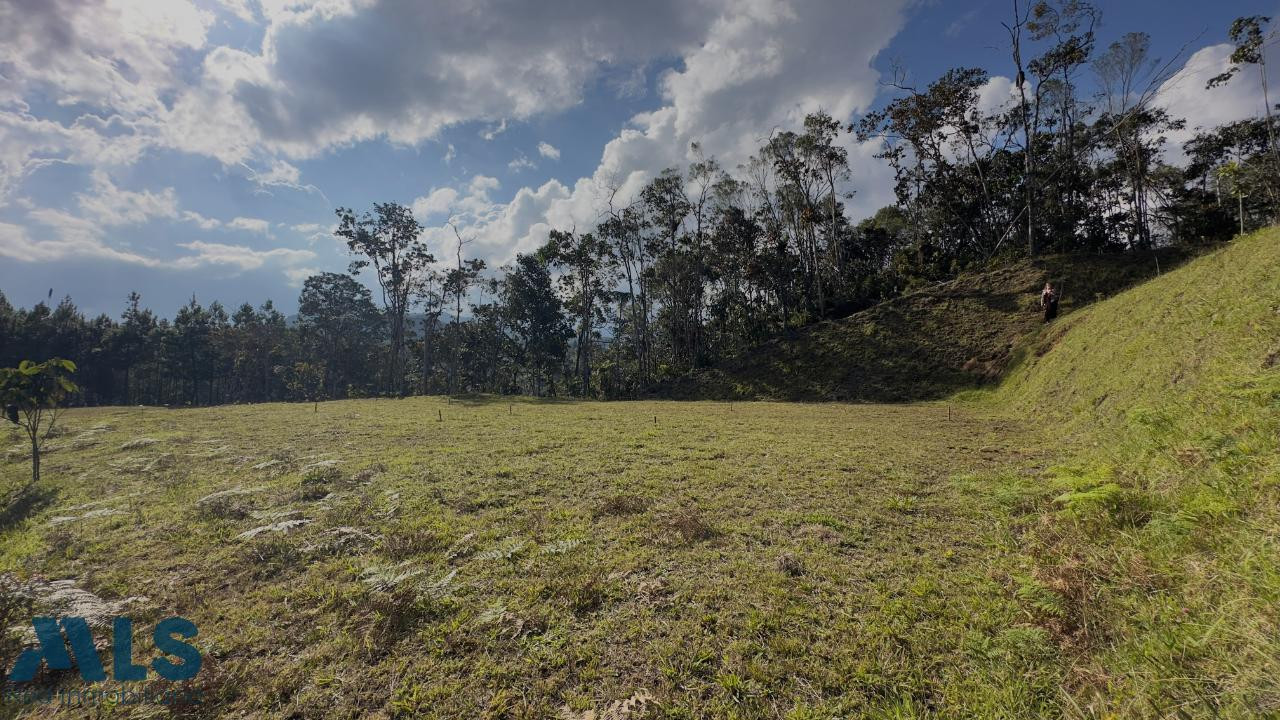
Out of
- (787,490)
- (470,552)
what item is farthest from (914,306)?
(470,552)

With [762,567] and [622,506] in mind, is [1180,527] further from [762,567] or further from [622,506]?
[622,506]

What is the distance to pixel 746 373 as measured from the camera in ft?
108

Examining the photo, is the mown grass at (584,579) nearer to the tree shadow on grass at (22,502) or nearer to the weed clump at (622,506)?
the weed clump at (622,506)

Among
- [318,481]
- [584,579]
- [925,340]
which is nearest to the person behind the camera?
[584,579]

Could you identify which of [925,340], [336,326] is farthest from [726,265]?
[336,326]

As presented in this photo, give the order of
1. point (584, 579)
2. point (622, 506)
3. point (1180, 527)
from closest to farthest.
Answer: point (1180, 527), point (584, 579), point (622, 506)

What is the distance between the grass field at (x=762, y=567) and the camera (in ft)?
10.3

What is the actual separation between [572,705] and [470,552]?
3.14 m

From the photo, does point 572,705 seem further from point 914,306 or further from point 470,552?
point 914,306

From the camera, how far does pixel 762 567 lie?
5.02 m

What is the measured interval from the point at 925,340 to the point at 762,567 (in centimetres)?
2674

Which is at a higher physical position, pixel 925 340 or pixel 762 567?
pixel 925 340

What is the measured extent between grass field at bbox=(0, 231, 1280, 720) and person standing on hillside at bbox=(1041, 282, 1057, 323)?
10715mm

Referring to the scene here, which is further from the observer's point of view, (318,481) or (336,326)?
(336,326)
